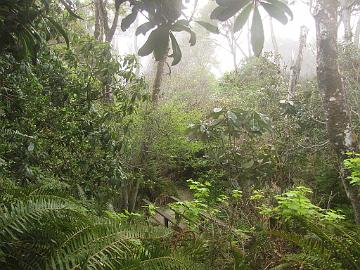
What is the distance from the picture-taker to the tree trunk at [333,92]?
4.14 metres

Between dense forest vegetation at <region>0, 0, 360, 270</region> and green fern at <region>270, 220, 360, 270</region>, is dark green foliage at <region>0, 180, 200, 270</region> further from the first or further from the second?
green fern at <region>270, 220, 360, 270</region>

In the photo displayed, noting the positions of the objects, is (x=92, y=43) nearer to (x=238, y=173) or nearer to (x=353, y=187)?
(x=238, y=173)

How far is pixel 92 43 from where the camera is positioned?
4.41 m

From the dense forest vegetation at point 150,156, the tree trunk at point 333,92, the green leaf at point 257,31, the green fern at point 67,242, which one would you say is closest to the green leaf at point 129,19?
the dense forest vegetation at point 150,156

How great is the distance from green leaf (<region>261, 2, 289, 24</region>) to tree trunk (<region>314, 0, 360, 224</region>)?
329 centimetres

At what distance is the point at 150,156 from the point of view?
25.0ft

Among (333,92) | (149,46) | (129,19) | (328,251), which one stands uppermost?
(333,92)

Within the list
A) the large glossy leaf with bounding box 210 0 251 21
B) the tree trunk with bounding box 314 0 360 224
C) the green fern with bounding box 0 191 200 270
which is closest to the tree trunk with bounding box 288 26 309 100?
the tree trunk with bounding box 314 0 360 224

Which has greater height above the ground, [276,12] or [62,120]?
[276,12]

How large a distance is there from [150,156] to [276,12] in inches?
257

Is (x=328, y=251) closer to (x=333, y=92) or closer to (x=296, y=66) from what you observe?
(x=333, y=92)

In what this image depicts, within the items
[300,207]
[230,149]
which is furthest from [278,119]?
[300,207]

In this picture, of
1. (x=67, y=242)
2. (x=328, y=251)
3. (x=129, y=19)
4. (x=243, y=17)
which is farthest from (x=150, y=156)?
(x=243, y=17)

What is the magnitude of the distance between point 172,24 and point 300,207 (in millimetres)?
3055
